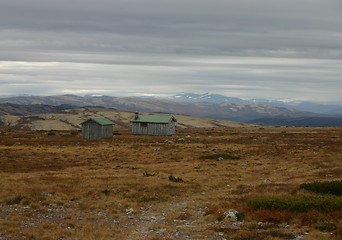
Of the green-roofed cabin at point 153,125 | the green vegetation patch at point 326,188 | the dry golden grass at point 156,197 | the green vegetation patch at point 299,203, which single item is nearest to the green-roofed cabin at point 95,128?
the green-roofed cabin at point 153,125

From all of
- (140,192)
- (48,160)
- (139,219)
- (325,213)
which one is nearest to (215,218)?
(139,219)

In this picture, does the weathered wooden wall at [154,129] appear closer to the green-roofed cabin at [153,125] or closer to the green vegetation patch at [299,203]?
the green-roofed cabin at [153,125]

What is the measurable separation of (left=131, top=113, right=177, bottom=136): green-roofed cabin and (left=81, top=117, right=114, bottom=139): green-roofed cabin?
10.3 metres

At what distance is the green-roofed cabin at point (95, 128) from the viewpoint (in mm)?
91125

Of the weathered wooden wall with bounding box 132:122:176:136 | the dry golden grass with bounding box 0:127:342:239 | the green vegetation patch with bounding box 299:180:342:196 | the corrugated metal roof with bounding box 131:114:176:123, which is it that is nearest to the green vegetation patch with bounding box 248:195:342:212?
the dry golden grass with bounding box 0:127:342:239

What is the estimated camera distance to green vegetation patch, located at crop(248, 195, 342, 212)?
2067cm

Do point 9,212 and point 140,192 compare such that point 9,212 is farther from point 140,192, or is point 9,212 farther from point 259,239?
point 259,239

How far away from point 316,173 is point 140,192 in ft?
53.8

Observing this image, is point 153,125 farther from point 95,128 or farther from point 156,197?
point 156,197

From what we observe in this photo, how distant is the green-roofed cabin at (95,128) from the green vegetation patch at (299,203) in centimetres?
7106

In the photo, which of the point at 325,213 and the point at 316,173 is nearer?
the point at 325,213

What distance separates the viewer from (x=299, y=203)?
21109mm

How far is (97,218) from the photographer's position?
21.4 metres

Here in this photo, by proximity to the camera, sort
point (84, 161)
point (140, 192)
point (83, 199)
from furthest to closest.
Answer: point (84, 161)
point (140, 192)
point (83, 199)
